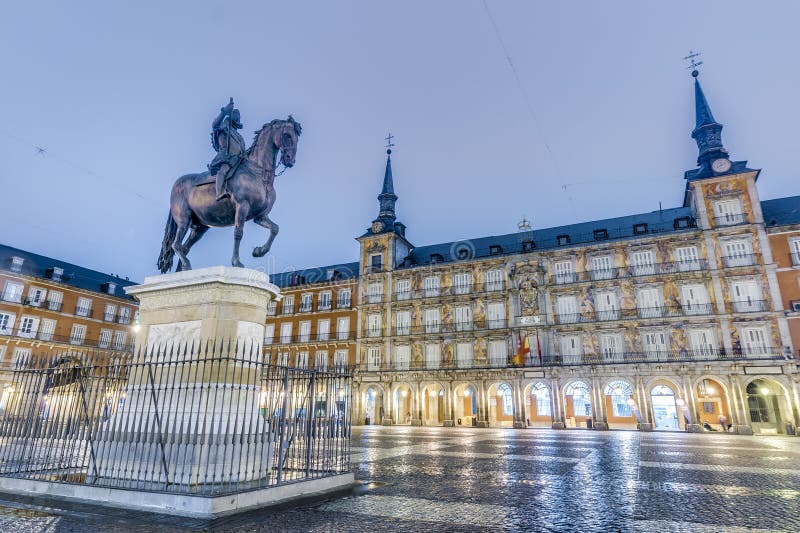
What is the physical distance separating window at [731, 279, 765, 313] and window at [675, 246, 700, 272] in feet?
7.91

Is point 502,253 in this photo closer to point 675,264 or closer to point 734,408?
point 675,264

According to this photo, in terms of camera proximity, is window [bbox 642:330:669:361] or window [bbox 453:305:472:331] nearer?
window [bbox 642:330:669:361]

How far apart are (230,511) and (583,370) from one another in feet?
97.2

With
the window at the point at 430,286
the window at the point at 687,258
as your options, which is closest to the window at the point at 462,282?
the window at the point at 430,286

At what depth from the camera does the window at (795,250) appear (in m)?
27.7

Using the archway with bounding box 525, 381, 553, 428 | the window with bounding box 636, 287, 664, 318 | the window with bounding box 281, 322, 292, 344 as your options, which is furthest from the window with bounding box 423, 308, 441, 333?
the window with bounding box 636, 287, 664, 318

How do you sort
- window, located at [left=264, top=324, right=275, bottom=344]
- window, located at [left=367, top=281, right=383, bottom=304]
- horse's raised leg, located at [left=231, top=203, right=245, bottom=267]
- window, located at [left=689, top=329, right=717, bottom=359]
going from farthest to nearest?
1. window, located at [left=264, top=324, right=275, bottom=344]
2. window, located at [left=367, top=281, right=383, bottom=304]
3. window, located at [left=689, top=329, right=717, bottom=359]
4. horse's raised leg, located at [left=231, top=203, right=245, bottom=267]

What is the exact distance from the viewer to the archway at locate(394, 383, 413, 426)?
35062 mm

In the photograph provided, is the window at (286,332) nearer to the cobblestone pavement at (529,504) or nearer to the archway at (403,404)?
the archway at (403,404)

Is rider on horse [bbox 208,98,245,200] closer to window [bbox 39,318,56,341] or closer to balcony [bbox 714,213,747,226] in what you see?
balcony [bbox 714,213,747,226]

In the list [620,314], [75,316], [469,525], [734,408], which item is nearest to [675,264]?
[620,314]

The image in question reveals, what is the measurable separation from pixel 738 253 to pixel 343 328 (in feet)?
97.2

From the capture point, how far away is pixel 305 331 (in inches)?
1618

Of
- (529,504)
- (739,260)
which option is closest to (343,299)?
(739,260)
